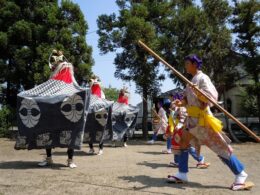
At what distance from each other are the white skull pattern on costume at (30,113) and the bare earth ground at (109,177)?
0.85 m

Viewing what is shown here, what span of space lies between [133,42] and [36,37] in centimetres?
493

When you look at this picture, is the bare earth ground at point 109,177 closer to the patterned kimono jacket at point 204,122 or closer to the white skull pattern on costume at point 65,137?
the white skull pattern on costume at point 65,137

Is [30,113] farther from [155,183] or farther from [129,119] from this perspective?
[129,119]

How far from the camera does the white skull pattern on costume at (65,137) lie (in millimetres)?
8283

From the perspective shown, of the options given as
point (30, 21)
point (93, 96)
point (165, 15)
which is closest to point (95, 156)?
point (93, 96)

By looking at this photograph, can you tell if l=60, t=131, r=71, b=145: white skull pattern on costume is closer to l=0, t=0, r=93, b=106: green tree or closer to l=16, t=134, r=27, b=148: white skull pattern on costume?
l=16, t=134, r=27, b=148: white skull pattern on costume

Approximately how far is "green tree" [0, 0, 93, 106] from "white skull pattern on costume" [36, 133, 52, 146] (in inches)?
443

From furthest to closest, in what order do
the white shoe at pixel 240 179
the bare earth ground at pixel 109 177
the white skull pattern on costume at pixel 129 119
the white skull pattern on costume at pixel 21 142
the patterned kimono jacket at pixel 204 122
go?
1. the white skull pattern on costume at pixel 129 119
2. the white skull pattern on costume at pixel 21 142
3. the patterned kimono jacket at pixel 204 122
4. the white shoe at pixel 240 179
5. the bare earth ground at pixel 109 177

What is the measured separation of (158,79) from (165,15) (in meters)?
2.80

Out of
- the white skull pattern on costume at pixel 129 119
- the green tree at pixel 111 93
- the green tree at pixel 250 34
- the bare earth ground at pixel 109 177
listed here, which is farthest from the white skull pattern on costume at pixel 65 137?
the green tree at pixel 111 93

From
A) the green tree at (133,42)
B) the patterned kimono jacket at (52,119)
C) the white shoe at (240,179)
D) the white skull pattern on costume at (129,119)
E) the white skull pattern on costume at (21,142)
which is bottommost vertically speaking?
the white shoe at (240,179)

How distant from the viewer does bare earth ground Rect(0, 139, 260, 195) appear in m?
6.13

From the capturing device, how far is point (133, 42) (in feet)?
58.2

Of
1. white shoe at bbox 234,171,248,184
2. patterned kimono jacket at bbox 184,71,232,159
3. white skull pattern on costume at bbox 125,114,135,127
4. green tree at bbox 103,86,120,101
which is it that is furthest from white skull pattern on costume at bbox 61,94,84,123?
green tree at bbox 103,86,120,101
